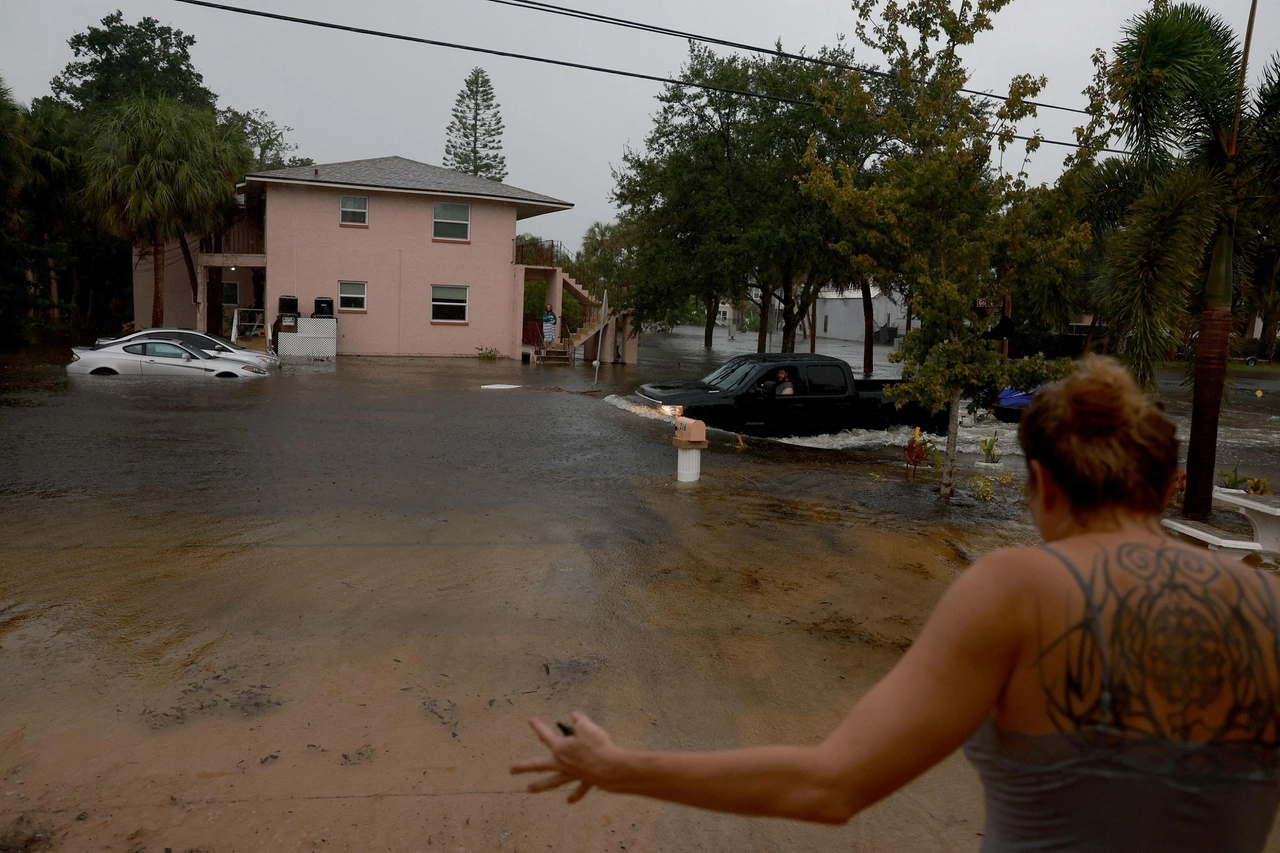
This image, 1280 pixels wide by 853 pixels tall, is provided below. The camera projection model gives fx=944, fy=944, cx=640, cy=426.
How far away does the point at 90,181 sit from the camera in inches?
1173

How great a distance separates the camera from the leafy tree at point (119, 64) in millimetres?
59031

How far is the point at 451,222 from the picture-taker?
112ft

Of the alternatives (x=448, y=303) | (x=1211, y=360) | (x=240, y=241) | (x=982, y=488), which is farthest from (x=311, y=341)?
(x=1211, y=360)

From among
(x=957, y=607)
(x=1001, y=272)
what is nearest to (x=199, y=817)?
(x=957, y=607)

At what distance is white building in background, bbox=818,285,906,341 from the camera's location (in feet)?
229

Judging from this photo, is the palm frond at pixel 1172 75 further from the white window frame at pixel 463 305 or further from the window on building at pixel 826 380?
the white window frame at pixel 463 305

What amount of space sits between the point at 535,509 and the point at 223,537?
10.4 feet

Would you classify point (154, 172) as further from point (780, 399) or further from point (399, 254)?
point (780, 399)

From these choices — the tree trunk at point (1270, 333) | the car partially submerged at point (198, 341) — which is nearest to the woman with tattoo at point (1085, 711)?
the car partially submerged at point (198, 341)

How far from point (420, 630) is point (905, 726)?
5.16 m

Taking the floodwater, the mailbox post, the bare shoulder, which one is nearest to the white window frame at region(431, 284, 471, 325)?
the floodwater

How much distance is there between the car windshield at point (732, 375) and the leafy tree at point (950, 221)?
4470 millimetres

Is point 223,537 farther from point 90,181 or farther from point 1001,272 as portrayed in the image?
point 90,181

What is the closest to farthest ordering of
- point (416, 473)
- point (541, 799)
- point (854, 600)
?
point (541, 799)
point (854, 600)
point (416, 473)
